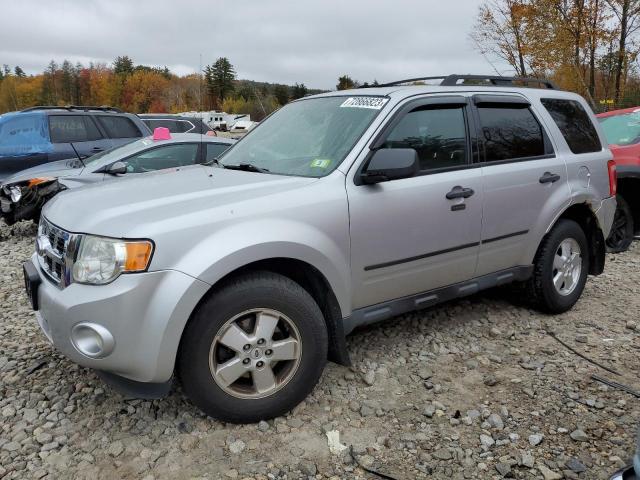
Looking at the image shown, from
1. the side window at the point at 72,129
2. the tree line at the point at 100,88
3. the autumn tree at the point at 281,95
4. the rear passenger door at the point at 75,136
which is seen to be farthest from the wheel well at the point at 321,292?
the tree line at the point at 100,88

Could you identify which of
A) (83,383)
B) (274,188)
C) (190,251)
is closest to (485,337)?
(274,188)

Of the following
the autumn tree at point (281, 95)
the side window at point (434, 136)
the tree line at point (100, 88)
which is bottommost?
the side window at point (434, 136)

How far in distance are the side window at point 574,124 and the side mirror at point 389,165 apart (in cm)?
193

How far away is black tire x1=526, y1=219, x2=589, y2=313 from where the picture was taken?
4188 millimetres

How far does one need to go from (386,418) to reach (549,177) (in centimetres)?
229

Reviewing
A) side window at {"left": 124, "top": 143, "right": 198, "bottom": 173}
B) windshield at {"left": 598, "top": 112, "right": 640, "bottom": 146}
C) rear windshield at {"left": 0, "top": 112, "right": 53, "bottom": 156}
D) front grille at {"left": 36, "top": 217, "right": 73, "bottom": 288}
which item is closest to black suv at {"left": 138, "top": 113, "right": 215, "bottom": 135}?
rear windshield at {"left": 0, "top": 112, "right": 53, "bottom": 156}

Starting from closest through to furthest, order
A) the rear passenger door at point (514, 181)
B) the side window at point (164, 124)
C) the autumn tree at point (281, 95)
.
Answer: the rear passenger door at point (514, 181) → the side window at point (164, 124) → the autumn tree at point (281, 95)

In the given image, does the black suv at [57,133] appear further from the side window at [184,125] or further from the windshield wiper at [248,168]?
the windshield wiper at [248,168]

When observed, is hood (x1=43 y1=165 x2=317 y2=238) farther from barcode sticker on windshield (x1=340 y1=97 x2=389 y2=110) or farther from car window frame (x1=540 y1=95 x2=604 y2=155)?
car window frame (x1=540 y1=95 x2=604 y2=155)

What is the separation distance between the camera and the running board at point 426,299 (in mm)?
3187

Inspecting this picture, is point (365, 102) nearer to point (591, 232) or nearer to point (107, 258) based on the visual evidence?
point (107, 258)

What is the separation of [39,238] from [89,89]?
396 feet

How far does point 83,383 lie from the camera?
129 inches

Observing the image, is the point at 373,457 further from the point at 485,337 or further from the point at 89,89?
the point at 89,89
